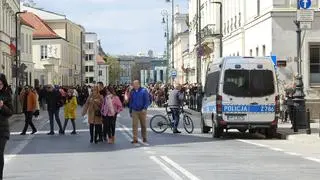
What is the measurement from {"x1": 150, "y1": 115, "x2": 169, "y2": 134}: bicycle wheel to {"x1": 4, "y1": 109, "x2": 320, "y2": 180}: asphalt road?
304 cm

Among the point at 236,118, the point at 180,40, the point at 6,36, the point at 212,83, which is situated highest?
the point at 180,40

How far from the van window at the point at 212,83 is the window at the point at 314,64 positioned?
13261mm

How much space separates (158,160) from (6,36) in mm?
48149

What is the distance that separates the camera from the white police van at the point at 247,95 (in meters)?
23.3

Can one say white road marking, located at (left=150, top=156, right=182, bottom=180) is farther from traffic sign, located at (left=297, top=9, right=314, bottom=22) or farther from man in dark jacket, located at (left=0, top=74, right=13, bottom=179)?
traffic sign, located at (left=297, top=9, right=314, bottom=22)

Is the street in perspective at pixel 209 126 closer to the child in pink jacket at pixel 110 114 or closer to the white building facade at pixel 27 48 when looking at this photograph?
the child in pink jacket at pixel 110 114

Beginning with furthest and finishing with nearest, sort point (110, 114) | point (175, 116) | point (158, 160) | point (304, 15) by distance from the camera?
point (175, 116), point (304, 15), point (110, 114), point (158, 160)

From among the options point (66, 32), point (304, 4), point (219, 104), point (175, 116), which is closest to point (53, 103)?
point (175, 116)

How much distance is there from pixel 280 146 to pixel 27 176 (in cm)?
915

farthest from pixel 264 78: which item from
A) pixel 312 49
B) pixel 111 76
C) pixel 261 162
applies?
pixel 111 76

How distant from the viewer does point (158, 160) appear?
52.3 ft

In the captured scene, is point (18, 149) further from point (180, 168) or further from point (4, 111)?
point (4, 111)

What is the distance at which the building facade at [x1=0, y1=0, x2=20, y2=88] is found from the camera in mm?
58306

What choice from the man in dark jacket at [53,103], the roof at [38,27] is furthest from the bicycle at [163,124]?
the roof at [38,27]
